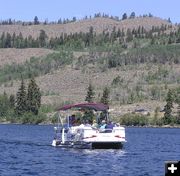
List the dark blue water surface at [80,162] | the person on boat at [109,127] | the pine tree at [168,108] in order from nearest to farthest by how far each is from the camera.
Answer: the dark blue water surface at [80,162]
the person on boat at [109,127]
the pine tree at [168,108]

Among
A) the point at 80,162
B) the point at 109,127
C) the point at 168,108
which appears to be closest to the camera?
the point at 80,162

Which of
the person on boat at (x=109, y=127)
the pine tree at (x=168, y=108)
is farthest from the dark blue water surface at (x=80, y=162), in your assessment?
the pine tree at (x=168, y=108)

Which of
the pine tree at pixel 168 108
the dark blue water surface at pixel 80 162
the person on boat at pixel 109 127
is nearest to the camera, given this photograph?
the dark blue water surface at pixel 80 162

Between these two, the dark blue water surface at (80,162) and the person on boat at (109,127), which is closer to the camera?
the dark blue water surface at (80,162)

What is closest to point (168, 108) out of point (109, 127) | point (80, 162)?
point (109, 127)

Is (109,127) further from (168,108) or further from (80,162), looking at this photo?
(168,108)

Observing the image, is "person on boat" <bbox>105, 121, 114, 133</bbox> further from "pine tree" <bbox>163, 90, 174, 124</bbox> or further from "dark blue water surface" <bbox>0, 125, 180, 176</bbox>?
"pine tree" <bbox>163, 90, 174, 124</bbox>

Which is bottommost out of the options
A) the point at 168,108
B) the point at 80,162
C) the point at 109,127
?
the point at 80,162

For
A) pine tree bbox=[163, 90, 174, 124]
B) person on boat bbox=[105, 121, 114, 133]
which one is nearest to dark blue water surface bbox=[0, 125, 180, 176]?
person on boat bbox=[105, 121, 114, 133]

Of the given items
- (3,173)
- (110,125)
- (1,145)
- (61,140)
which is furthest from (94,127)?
(3,173)

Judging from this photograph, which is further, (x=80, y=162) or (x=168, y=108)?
(x=168, y=108)

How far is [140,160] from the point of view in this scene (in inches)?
2532

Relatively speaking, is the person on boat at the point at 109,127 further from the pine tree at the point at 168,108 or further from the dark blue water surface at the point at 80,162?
the pine tree at the point at 168,108

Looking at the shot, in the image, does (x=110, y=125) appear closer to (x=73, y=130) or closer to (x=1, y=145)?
(x=73, y=130)
